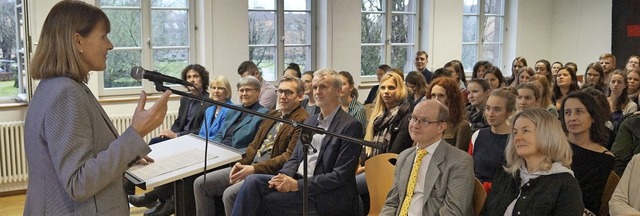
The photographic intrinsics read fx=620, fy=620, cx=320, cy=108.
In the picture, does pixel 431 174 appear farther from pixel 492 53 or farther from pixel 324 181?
pixel 492 53

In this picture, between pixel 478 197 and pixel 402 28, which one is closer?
pixel 478 197

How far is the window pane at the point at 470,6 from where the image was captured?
27.9ft

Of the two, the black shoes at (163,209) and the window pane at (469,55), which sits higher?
the window pane at (469,55)

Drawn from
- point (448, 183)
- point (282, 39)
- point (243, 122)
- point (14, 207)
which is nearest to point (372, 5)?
point (282, 39)

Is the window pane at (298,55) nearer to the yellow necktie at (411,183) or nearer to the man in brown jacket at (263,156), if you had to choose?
the man in brown jacket at (263,156)

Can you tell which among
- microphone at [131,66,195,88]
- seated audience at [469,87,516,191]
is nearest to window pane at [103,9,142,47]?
seated audience at [469,87,516,191]

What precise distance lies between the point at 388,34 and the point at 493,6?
6.33ft

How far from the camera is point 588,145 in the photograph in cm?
299

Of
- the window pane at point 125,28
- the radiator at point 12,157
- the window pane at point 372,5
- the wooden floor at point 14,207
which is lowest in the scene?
the wooden floor at point 14,207

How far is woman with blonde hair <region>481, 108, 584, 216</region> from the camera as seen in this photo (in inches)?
94.8

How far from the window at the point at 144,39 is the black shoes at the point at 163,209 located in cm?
194

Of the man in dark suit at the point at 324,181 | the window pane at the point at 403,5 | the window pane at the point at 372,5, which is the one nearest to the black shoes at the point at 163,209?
the man in dark suit at the point at 324,181

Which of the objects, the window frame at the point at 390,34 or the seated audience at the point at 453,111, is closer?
the seated audience at the point at 453,111

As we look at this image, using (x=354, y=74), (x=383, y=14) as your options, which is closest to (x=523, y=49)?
(x=383, y=14)
